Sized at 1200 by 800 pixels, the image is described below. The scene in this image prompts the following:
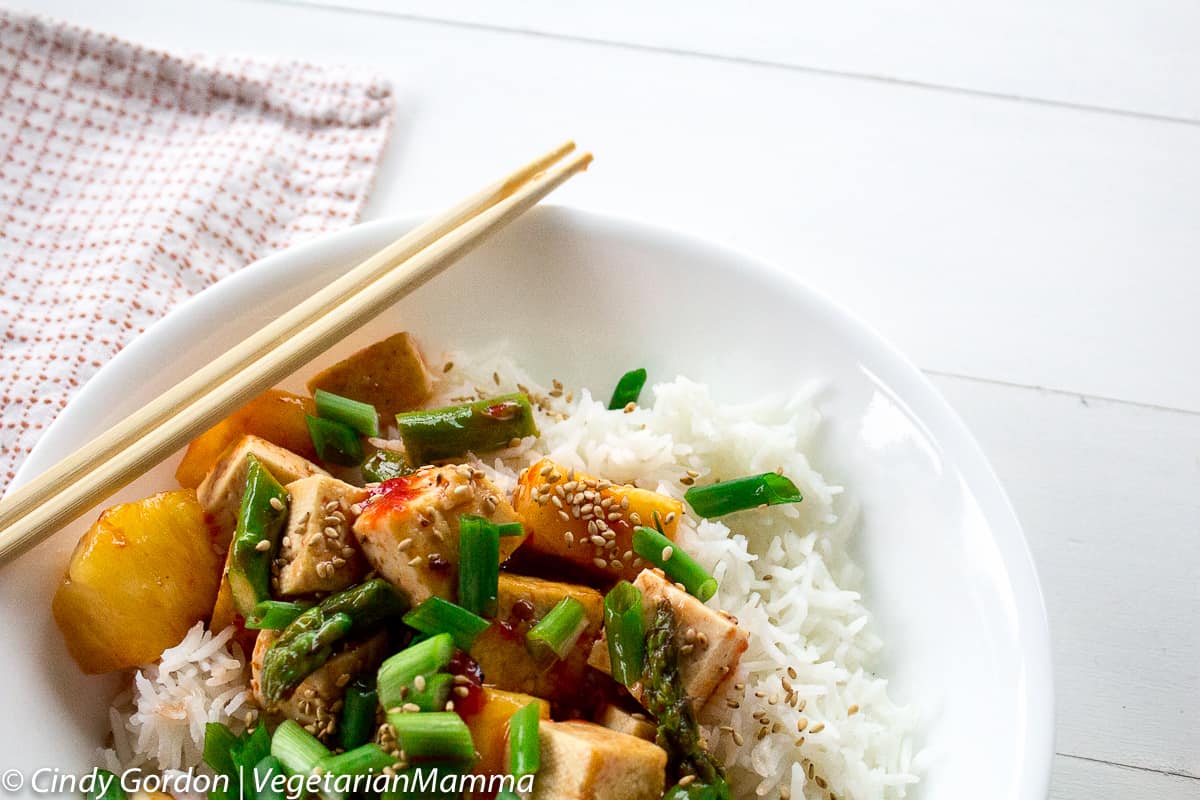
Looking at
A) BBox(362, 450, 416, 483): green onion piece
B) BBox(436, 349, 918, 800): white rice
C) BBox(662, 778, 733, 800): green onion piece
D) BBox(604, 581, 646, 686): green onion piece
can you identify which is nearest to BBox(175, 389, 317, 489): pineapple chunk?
BBox(362, 450, 416, 483): green onion piece

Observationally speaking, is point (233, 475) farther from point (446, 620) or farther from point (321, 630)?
point (446, 620)

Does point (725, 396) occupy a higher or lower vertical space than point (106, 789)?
higher

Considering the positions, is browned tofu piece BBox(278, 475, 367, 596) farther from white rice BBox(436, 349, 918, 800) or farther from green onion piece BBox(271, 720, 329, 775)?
white rice BBox(436, 349, 918, 800)

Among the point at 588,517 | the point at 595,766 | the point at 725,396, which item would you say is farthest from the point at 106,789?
the point at 725,396

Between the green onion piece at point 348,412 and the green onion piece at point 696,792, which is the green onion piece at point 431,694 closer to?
the green onion piece at point 696,792

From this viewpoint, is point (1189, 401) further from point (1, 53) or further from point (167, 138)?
point (1, 53)

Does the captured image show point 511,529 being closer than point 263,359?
Yes
